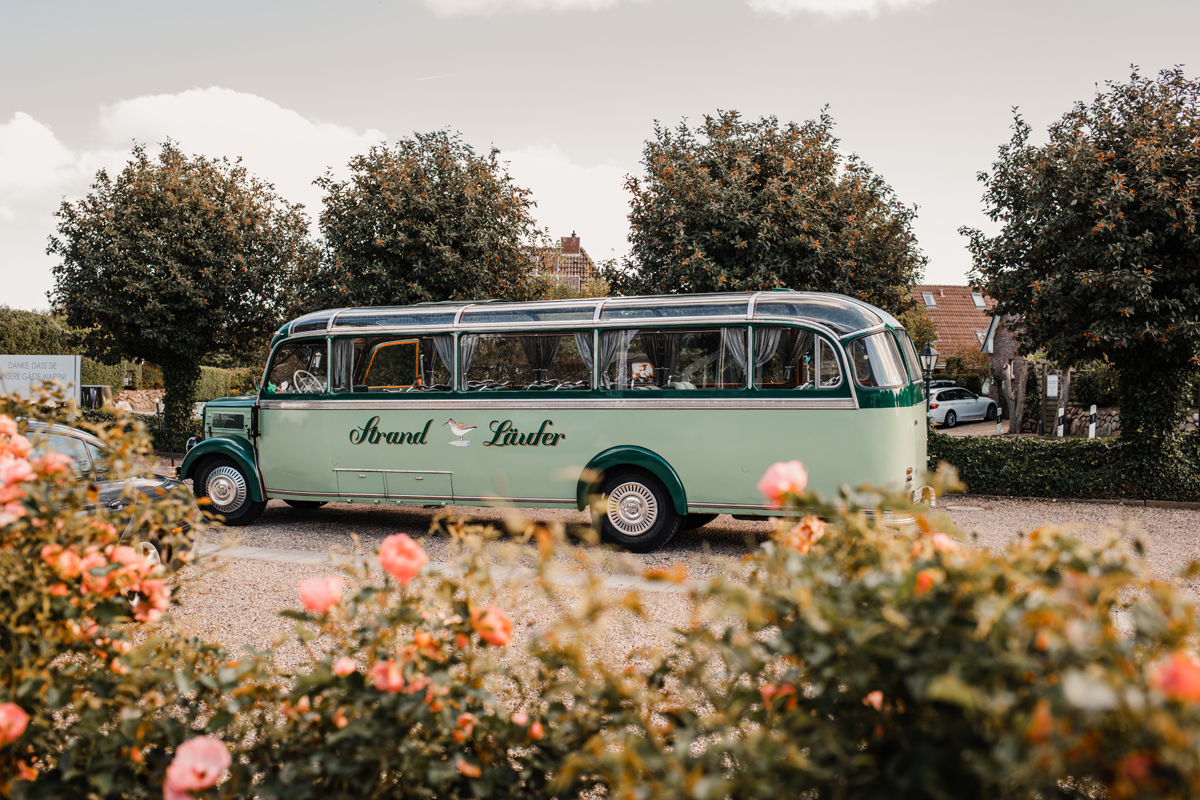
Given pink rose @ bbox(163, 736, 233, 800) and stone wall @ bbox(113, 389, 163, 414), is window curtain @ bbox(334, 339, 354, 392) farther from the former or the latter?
stone wall @ bbox(113, 389, 163, 414)

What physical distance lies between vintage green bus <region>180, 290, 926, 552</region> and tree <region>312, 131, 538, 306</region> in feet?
16.3

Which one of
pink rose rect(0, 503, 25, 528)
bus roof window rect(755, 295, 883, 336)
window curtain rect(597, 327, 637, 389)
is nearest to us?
pink rose rect(0, 503, 25, 528)

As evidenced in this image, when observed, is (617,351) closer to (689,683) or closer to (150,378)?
(689,683)

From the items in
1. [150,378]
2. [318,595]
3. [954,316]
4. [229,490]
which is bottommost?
[229,490]

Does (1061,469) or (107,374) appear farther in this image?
(107,374)

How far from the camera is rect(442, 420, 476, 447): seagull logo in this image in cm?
896

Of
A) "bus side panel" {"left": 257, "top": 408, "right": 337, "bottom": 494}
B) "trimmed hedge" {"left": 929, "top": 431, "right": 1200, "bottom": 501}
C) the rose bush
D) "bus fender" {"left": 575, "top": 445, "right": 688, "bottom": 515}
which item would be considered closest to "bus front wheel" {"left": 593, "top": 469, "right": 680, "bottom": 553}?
"bus fender" {"left": 575, "top": 445, "right": 688, "bottom": 515}

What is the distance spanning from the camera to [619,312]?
8.50 m

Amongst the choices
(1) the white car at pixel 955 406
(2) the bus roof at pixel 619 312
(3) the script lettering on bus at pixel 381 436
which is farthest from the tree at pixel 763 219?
(1) the white car at pixel 955 406

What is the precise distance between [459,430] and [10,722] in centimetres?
729

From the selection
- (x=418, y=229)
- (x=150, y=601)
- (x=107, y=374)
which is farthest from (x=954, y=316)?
(x=150, y=601)

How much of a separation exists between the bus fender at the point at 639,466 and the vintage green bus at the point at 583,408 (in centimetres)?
2

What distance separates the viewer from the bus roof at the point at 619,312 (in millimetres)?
7824

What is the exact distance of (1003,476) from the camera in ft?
40.4
